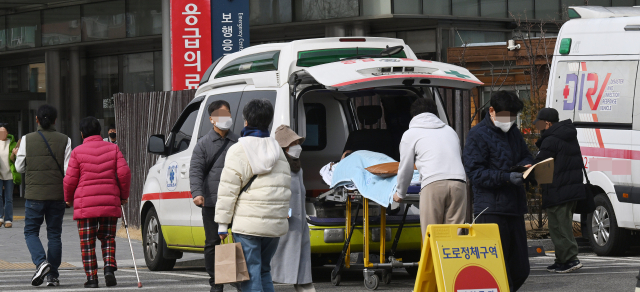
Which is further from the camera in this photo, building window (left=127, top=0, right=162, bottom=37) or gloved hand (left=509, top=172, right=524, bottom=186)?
building window (left=127, top=0, right=162, bottom=37)

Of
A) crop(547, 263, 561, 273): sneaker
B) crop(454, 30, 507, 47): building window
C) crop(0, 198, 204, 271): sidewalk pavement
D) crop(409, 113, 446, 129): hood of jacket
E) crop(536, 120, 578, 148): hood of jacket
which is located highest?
crop(454, 30, 507, 47): building window

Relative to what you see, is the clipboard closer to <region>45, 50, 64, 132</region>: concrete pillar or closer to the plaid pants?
the plaid pants

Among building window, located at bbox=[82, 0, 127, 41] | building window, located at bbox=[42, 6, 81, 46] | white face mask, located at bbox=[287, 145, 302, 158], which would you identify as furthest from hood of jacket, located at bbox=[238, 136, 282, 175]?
building window, located at bbox=[42, 6, 81, 46]

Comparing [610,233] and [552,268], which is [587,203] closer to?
[552,268]

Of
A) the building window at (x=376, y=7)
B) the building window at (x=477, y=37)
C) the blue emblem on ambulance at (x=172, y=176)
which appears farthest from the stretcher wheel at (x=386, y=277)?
the building window at (x=477, y=37)

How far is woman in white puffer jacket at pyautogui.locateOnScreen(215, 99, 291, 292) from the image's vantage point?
614 cm

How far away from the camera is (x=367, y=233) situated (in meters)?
8.48

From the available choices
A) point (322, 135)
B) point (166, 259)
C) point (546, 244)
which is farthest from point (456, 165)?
point (546, 244)

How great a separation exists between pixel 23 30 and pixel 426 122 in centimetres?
2560

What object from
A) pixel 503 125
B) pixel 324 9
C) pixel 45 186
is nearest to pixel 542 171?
pixel 503 125

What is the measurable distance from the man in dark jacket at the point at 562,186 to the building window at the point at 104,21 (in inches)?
799

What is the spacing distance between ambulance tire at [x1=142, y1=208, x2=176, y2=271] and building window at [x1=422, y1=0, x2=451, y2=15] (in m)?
14.8

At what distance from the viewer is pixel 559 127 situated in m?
10.1

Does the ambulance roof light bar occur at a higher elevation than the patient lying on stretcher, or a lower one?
higher
